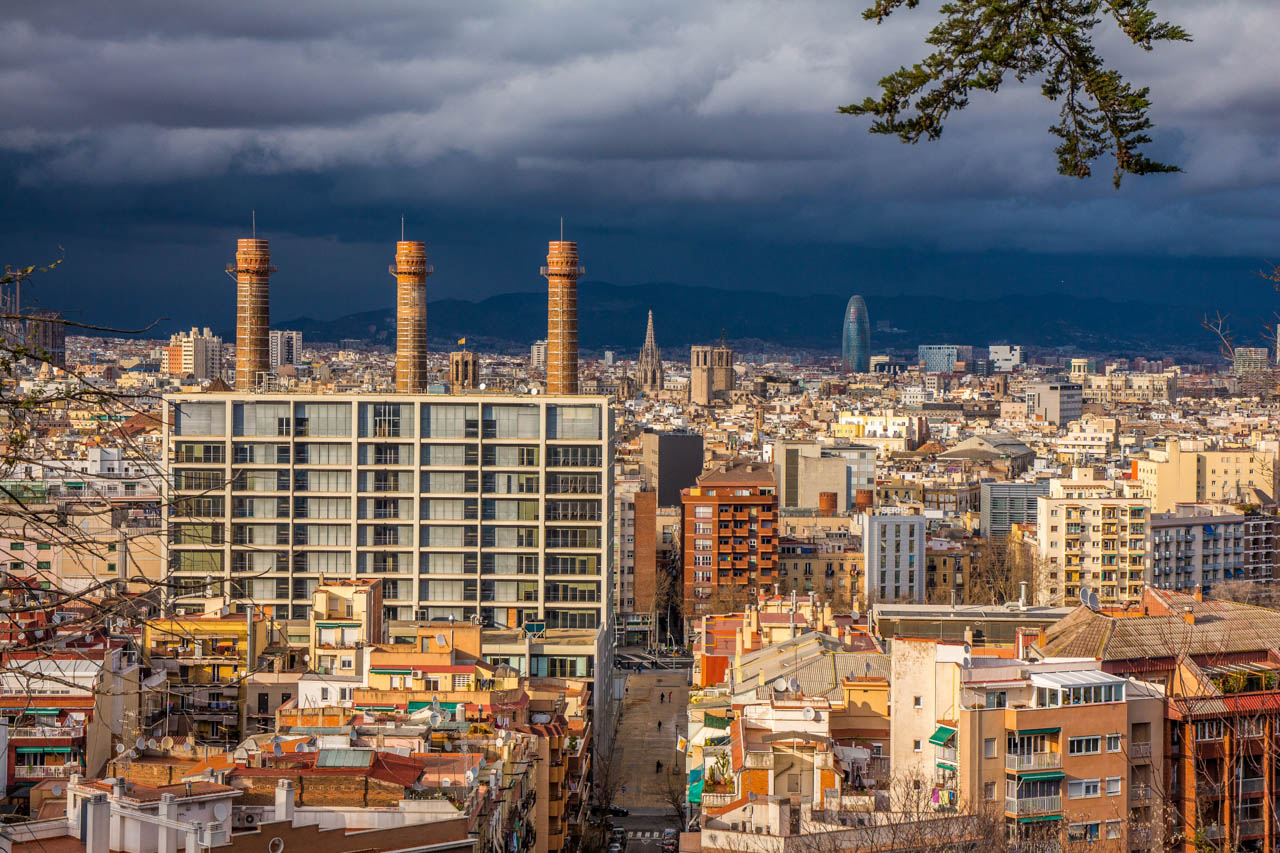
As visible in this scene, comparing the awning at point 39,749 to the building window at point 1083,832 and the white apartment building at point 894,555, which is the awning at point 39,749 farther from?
the white apartment building at point 894,555

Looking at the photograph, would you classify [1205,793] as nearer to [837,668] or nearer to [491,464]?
[837,668]

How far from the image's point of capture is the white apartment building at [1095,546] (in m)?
58.3

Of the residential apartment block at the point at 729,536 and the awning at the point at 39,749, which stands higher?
the residential apartment block at the point at 729,536

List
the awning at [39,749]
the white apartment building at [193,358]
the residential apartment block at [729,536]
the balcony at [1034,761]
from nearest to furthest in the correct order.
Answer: the balcony at [1034,761] → the awning at [39,749] → the residential apartment block at [729,536] → the white apartment building at [193,358]

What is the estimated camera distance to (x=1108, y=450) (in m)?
115

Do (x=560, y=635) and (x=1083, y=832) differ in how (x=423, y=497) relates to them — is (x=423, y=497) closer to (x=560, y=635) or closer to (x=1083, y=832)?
(x=560, y=635)

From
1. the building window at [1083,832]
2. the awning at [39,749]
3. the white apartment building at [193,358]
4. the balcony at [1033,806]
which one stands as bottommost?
the building window at [1083,832]

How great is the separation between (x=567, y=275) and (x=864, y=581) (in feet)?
48.0

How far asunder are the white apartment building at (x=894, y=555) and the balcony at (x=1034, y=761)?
144 ft

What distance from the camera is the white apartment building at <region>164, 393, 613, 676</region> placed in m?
45.1

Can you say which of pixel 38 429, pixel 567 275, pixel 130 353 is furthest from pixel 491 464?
pixel 130 353

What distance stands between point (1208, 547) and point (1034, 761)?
44.2 metres

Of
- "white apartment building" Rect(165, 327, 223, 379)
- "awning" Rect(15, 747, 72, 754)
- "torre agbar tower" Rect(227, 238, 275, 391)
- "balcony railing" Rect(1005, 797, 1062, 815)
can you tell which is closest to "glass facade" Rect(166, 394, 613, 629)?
"torre agbar tower" Rect(227, 238, 275, 391)

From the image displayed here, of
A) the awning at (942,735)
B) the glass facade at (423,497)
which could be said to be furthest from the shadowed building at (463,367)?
the awning at (942,735)
